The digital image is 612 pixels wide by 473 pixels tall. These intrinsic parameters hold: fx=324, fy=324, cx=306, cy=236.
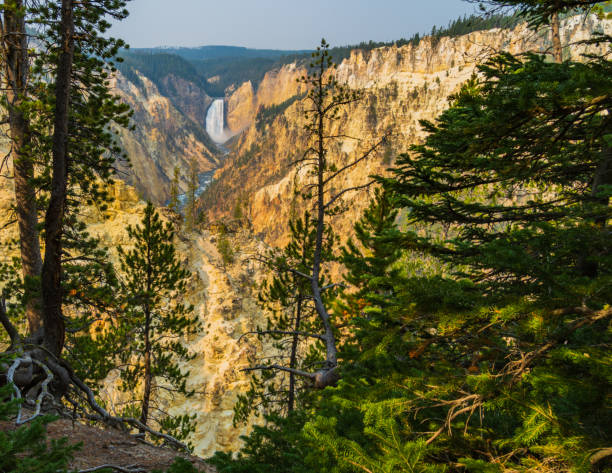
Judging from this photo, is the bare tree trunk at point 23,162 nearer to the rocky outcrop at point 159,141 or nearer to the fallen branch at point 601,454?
the fallen branch at point 601,454

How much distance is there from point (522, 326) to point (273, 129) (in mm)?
137969

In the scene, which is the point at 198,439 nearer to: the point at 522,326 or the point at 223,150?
the point at 522,326

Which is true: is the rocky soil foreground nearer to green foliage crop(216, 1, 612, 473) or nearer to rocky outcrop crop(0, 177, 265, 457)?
green foliage crop(216, 1, 612, 473)

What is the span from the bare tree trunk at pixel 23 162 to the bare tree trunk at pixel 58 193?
0.72 metres

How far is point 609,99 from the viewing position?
2.05 m

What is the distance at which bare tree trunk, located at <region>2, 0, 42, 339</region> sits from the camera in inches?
227

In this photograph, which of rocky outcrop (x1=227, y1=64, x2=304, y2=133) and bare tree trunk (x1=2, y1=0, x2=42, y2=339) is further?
rocky outcrop (x1=227, y1=64, x2=304, y2=133)

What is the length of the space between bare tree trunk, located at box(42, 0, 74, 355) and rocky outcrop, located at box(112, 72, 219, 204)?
395 ft

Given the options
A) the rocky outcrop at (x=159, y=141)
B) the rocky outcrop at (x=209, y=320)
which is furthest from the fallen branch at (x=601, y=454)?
the rocky outcrop at (x=159, y=141)

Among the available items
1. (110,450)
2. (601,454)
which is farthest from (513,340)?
(110,450)

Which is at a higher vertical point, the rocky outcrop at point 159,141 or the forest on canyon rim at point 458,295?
the rocky outcrop at point 159,141

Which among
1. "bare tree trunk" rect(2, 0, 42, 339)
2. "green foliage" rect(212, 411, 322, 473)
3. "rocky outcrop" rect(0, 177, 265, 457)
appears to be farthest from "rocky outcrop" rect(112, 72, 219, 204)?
"green foliage" rect(212, 411, 322, 473)

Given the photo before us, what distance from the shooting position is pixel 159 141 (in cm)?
15088

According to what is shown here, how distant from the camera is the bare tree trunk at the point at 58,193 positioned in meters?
4.77
